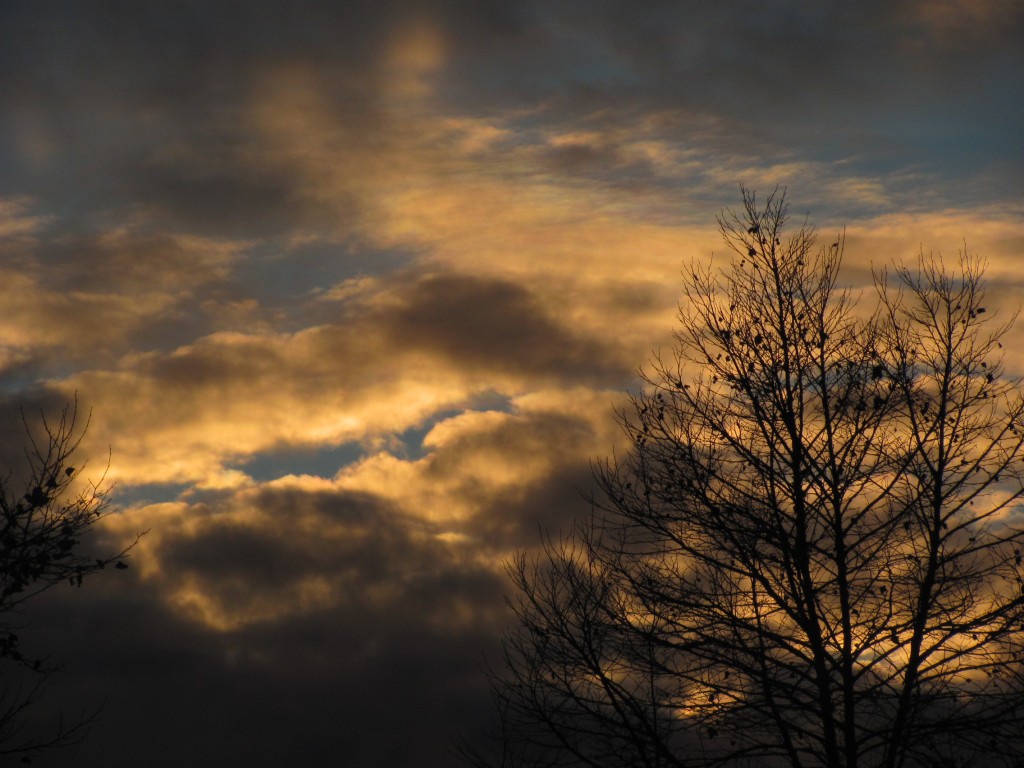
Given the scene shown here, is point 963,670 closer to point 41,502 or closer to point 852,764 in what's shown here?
point 852,764

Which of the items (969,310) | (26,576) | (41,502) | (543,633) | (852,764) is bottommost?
(852,764)

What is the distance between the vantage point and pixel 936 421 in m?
11.9

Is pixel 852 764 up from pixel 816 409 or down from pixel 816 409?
down

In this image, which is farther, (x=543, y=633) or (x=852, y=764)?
(x=543, y=633)

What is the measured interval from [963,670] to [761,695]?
218cm

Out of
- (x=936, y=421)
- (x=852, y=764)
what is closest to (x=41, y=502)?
(x=852, y=764)

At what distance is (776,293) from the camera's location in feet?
40.9

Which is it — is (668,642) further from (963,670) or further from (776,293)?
(776,293)

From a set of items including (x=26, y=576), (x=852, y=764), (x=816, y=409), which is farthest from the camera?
(x=816, y=409)

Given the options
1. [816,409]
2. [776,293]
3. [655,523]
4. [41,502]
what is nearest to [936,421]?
[816,409]

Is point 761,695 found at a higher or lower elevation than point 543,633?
lower

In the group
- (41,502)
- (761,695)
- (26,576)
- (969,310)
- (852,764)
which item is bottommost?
(852,764)

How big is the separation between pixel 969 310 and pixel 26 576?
1120cm

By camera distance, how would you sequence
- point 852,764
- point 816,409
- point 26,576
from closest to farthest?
point 852,764 → point 26,576 → point 816,409
